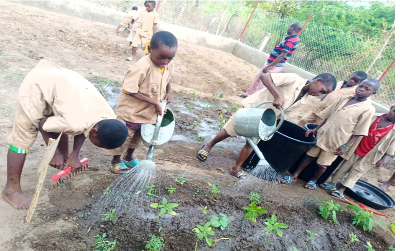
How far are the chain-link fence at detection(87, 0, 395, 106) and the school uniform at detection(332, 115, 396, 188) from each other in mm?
4101

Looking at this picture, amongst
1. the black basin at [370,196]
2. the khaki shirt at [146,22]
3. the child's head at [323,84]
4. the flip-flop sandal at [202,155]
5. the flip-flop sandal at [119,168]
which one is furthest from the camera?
the khaki shirt at [146,22]

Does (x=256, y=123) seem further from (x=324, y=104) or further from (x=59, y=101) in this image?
(x=324, y=104)

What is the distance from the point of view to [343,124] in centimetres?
344

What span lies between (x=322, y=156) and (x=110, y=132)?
2.87 m

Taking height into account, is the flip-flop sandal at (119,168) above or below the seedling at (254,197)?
below

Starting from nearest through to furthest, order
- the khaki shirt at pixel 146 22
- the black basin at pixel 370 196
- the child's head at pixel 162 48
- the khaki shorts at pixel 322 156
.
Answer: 1. the child's head at pixel 162 48
2. the khaki shorts at pixel 322 156
3. the black basin at pixel 370 196
4. the khaki shirt at pixel 146 22

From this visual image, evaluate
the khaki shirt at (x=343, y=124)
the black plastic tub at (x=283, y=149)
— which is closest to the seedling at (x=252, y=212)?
the black plastic tub at (x=283, y=149)

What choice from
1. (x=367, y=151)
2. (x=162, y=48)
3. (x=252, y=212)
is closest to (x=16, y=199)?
(x=162, y=48)

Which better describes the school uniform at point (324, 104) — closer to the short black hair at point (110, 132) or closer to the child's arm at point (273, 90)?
the child's arm at point (273, 90)

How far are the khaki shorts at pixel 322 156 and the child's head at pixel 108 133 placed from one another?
2699 millimetres

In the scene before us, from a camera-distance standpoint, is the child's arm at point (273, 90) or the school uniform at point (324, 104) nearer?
the child's arm at point (273, 90)

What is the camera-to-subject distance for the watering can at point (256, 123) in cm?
305

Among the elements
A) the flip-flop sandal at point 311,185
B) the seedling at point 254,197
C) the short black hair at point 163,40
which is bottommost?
the flip-flop sandal at point 311,185

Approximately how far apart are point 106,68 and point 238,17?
22.2ft
